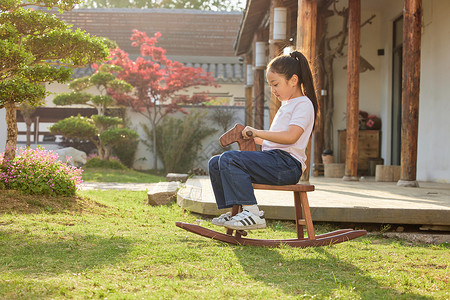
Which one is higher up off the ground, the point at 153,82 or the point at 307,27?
the point at 307,27

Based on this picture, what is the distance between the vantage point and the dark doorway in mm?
9906

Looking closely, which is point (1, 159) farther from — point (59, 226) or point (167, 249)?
point (167, 249)

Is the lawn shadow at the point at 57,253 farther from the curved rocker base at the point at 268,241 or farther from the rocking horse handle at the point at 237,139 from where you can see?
the rocking horse handle at the point at 237,139

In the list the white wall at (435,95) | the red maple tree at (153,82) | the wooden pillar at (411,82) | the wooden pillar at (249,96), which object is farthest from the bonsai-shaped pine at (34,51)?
the wooden pillar at (249,96)

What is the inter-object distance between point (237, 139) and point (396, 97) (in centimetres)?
750

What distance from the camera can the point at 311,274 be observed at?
262cm

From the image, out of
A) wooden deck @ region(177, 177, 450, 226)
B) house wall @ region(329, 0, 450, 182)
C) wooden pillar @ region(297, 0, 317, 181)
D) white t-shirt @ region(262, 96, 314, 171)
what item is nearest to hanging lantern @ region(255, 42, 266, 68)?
house wall @ region(329, 0, 450, 182)

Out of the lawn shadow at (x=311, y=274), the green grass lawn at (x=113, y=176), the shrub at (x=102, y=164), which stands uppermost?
Answer: the lawn shadow at (x=311, y=274)

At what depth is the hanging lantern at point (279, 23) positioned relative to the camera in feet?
26.5

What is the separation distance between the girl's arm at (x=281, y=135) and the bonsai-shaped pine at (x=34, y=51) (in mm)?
2217

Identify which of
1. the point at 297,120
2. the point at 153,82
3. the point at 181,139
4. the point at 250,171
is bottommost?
the point at 181,139

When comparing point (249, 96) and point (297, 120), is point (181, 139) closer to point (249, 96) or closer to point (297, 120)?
point (249, 96)

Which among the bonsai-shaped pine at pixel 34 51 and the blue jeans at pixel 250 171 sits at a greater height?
the bonsai-shaped pine at pixel 34 51

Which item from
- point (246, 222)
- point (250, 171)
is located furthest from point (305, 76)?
point (246, 222)
